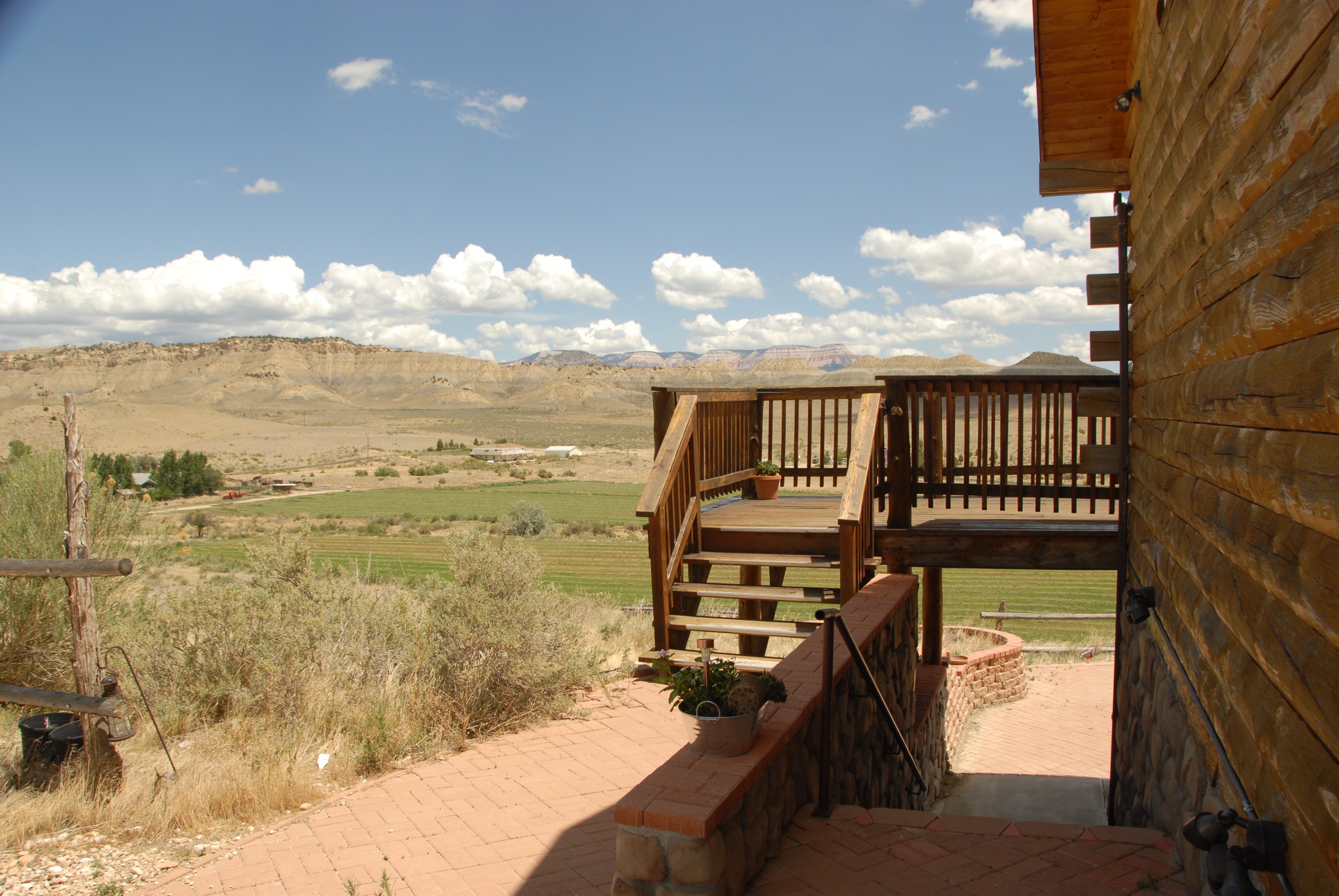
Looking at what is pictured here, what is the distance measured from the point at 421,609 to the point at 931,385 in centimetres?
470

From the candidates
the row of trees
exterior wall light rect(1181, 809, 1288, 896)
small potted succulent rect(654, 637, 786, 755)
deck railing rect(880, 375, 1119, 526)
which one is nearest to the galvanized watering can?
small potted succulent rect(654, 637, 786, 755)

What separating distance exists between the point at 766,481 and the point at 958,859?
5.39 metres

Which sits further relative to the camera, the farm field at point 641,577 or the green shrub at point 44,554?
the farm field at point 641,577

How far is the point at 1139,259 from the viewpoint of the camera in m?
4.79

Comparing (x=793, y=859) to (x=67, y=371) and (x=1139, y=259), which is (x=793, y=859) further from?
(x=67, y=371)

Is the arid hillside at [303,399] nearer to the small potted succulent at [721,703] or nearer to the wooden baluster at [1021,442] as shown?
the wooden baluster at [1021,442]

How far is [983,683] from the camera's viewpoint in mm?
10781


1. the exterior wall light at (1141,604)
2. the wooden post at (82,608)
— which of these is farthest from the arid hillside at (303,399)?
the exterior wall light at (1141,604)

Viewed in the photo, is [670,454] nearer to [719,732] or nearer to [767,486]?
[767,486]

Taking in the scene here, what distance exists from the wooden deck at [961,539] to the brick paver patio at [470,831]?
1.94 m

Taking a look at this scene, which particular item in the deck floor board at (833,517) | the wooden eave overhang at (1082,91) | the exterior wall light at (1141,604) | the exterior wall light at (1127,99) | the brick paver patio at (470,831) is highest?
the wooden eave overhang at (1082,91)

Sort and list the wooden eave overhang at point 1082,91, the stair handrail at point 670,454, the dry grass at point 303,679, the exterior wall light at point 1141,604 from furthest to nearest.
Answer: the stair handrail at point 670,454 < the wooden eave overhang at point 1082,91 < the dry grass at point 303,679 < the exterior wall light at point 1141,604

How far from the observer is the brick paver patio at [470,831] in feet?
11.9

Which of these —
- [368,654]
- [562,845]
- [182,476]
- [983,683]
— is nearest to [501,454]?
[182,476]
